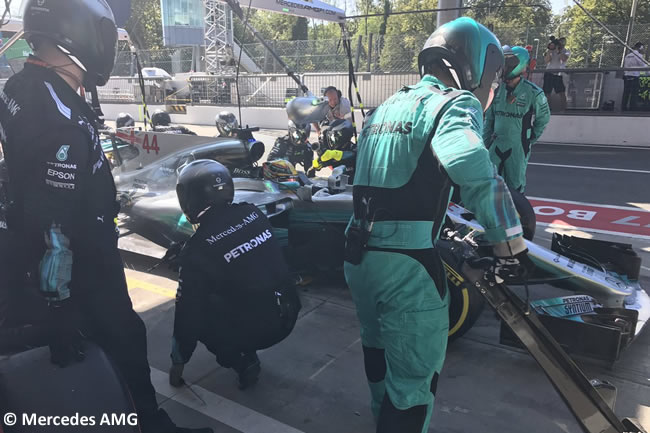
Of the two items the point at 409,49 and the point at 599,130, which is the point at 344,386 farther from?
the point at 409,49

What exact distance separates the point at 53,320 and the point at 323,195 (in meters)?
2.72

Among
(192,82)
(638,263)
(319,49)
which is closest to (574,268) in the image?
(638,263)

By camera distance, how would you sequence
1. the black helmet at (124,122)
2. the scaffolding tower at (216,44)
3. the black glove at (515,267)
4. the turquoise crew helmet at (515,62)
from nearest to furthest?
the black glove at (515,267) → the turquoise crew helmet at (515,62) → the black helmet at (124,122) → the scaffolding tower at (216,44)

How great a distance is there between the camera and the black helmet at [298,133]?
22.4 feet

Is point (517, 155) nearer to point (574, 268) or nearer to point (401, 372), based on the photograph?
point (574, 268)

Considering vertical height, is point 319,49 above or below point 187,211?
above

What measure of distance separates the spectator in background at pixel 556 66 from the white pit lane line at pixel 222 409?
1298cm

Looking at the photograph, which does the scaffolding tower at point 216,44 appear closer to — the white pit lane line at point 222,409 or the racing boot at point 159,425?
the white pit lane line at point 222,409

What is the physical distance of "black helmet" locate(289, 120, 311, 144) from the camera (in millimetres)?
6840

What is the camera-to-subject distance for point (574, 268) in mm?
3477

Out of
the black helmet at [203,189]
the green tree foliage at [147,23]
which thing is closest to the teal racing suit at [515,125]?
the black helmet at [203,189]

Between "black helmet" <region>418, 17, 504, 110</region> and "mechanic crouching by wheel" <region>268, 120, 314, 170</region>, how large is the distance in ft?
15.5

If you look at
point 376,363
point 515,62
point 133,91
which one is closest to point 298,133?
point 515,62

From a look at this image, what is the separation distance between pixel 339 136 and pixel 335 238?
1.86 meters
